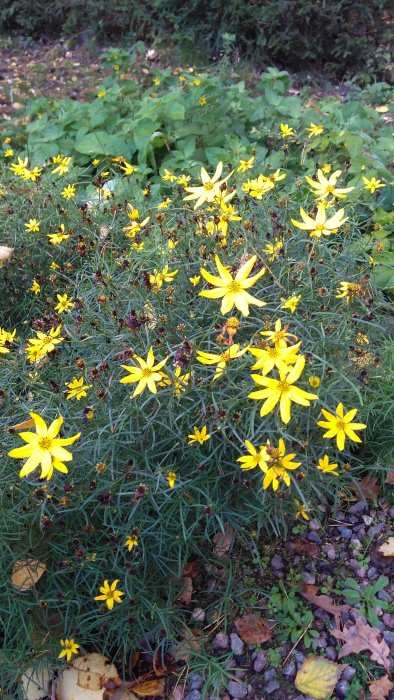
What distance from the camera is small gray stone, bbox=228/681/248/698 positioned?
188 cm

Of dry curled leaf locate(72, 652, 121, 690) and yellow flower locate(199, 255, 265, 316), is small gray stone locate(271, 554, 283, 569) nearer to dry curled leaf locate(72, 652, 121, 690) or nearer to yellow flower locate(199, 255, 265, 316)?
dry curled leaf locate(72, 652, 121, 690)

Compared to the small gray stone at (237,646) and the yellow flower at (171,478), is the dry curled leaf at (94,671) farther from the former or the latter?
the yellow flower at (171,478)

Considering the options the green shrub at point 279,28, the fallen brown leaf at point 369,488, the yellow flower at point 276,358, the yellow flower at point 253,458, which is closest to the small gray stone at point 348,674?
the fallen brown leaf at point 369,488

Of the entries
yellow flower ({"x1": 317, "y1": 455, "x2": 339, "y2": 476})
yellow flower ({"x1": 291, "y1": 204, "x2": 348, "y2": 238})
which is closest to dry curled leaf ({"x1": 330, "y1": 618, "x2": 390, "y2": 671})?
yellow flower ({"x1": 317, "y1": 455, "x2": 339, "y2": 476})

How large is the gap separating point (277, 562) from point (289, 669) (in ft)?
1.11

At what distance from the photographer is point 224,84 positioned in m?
4.86

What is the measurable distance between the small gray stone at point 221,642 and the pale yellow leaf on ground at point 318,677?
0.80 feet

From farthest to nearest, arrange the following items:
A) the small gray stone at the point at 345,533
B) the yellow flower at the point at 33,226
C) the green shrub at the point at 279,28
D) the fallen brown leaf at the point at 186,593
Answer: the green shrub at the point at 279,28 → the yellow flower at the point at 33,226 → the small gray stone at the point at 345,533 → the fallen brown leaf at the point at 186,593

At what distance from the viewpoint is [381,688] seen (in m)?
1.79

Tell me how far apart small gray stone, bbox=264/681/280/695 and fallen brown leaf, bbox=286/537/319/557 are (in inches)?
16.9

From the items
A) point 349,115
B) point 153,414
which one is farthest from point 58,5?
point 153,414

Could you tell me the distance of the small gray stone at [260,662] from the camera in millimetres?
1931

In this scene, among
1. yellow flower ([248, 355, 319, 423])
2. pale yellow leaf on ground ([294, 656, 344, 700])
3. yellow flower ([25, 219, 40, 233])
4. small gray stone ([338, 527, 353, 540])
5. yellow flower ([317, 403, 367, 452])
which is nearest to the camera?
yellow flower ([248, 355, 319, 423])

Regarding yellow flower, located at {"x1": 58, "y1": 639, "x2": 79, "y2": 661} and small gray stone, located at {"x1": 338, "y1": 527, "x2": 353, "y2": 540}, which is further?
small gray stone, located at {"x1": 338, "y1": 527, "x2": 353, "y2": 540}
